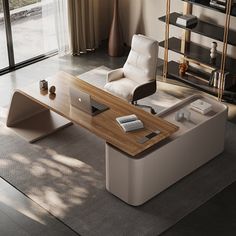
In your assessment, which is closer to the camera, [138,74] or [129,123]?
[129,123]

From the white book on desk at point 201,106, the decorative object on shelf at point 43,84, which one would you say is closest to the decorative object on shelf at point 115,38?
the decorative object on shelf at point 43,84

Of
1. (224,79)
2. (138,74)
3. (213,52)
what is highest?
(213,52)

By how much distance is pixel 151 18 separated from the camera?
939cm

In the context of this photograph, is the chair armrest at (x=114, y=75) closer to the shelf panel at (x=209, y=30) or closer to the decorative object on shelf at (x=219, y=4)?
the shelf panel at (x=209, y=30)

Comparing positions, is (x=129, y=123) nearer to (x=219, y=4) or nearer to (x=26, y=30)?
(x=219, y=4)

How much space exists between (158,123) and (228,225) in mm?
1298

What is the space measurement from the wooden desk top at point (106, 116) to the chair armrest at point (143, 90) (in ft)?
1.56

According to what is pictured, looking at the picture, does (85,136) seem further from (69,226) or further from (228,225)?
(228,225)

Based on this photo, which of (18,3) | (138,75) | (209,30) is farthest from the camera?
(18,3)

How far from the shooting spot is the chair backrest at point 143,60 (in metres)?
7.83

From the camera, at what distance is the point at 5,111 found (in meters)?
8.23

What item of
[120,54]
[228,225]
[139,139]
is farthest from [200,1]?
[228,225]

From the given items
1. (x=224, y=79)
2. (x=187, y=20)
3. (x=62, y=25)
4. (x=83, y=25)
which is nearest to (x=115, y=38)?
(x=83, y=25)

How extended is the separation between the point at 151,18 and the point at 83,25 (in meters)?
1.07
